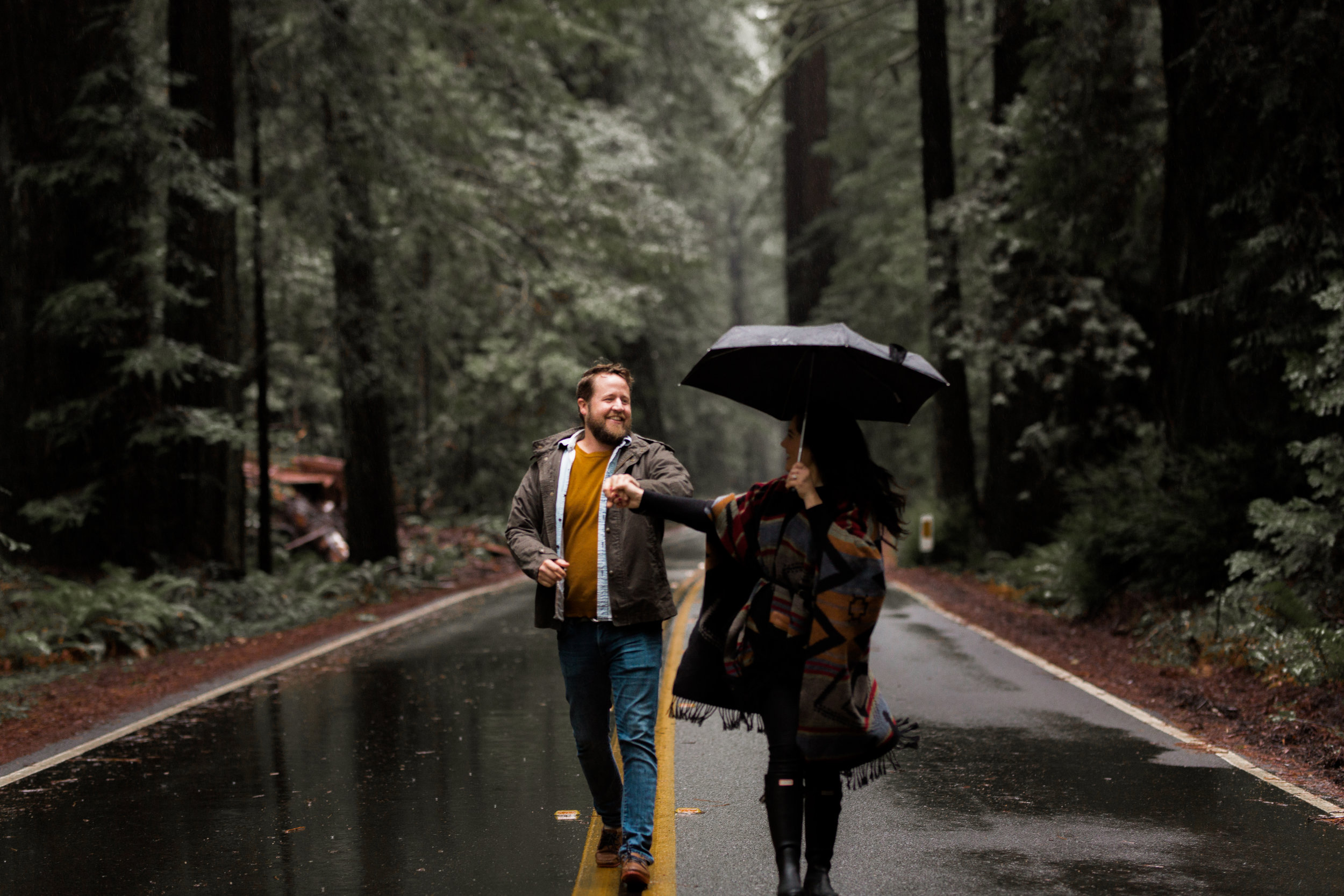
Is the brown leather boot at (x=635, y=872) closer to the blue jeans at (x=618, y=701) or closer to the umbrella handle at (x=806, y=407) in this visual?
the blue jeans at (x=618, y=701)

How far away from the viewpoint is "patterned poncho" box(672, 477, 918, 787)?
4.66 m

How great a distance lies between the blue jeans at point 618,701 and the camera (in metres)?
5.39

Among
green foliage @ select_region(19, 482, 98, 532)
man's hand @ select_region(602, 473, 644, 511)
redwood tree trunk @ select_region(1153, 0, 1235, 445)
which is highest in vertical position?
redwood tree trunk @ select_region(1153, 0, 1235, 445)

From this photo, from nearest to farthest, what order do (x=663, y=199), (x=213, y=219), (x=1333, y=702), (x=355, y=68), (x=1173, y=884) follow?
(x=1173, y=884)
(x=1333, y=702)
(x=213, y=219)
(x=355, y=68)
(x=663, y=199)

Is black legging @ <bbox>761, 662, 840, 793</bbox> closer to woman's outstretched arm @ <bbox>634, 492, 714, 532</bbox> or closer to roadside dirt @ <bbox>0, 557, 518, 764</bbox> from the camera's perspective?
woman's outstretched arm @ <bbox>634, 492, 714, 532</bbox>

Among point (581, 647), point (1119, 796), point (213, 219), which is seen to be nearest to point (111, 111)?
point (213, 219)

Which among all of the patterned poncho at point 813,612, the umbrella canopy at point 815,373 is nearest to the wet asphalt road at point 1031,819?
the patterned poncho at point 813,612

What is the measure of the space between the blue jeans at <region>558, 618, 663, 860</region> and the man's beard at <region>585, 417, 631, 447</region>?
0.78 m

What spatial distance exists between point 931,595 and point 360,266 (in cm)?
954

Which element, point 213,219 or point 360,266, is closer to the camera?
point 213,219

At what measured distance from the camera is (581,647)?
5559mm

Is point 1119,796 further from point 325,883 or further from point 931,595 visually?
point 931,595

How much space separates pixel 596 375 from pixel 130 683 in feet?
25.3

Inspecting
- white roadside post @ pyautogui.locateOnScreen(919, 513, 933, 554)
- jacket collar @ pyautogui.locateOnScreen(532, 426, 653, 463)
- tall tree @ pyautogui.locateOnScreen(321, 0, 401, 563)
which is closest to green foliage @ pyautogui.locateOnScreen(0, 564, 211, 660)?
tall tree @ pyautogui.locateOnScreen(321, 0, 401, 563)
